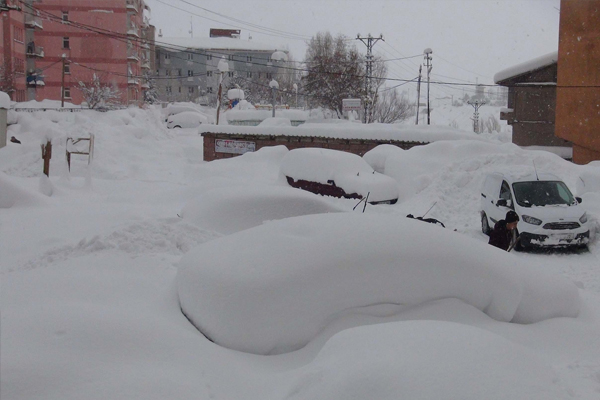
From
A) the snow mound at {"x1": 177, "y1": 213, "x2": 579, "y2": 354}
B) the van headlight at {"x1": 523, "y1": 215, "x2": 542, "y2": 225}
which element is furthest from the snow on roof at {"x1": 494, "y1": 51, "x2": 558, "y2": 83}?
the snow mound at {"x1": 177, "y1": 213, "x2": 579, "y2": 354}

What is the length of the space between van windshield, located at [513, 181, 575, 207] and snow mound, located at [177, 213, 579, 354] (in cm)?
783

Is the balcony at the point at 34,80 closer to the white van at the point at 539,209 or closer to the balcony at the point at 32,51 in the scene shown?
the balcony at the point at 32,51

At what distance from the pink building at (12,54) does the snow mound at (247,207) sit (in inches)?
1462

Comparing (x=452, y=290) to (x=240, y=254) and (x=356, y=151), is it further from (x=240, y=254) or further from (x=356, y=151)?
(x=356, y=151)

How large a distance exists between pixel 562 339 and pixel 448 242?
3.87 feet

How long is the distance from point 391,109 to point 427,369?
53220 millimetres

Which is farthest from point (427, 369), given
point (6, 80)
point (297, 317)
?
point (6, 80)

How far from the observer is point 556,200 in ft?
40.9

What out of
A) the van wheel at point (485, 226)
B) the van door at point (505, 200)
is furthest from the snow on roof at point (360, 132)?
the van door at point (505, 200)

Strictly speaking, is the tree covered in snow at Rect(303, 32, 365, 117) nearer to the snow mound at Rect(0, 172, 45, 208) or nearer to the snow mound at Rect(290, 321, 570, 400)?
the snow mound at Rect(0, 172, 45, 208)

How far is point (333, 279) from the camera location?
168 inches

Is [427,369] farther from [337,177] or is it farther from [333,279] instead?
[337,177]

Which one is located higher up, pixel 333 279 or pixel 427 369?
pixel 333 279

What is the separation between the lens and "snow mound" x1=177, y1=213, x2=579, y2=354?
4.08 meters
